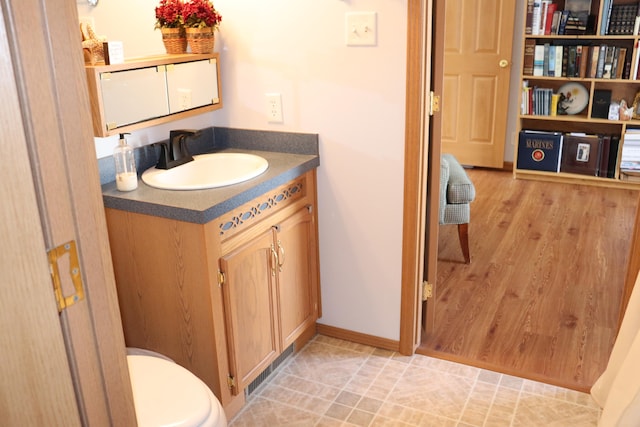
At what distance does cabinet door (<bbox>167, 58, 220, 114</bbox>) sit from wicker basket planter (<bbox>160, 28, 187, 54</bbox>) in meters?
0.08

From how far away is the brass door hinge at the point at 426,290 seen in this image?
2.70 m

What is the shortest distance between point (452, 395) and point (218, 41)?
1697mm

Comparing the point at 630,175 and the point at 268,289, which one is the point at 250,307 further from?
the point at 630,175

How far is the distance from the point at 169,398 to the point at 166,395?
0.02 m

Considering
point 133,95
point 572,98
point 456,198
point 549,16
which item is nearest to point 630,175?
point 572,98

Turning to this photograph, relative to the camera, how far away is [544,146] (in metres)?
4.95

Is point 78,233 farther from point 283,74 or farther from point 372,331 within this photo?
point 372,331

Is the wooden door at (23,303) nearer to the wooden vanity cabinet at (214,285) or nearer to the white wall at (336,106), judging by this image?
the wooden vanity cabinet at (214,285)

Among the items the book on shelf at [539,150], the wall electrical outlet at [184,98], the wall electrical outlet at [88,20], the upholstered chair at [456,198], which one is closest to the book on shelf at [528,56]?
the book on shelf at [539,150]

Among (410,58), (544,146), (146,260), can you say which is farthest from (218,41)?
(544,146)

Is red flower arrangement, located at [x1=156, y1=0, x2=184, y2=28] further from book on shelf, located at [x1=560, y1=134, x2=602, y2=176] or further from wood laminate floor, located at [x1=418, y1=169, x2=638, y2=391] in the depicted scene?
book on shelf, located at [x1=560, y1=134, x2=602, y2=176]

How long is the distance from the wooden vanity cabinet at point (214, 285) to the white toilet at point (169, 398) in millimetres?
320

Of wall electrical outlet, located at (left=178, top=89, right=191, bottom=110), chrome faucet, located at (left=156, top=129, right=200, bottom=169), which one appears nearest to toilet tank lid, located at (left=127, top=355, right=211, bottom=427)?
chrome faucet, located at (left=156, top=129, right=200, bottom=169)

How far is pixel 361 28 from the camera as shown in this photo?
91.0 inches
